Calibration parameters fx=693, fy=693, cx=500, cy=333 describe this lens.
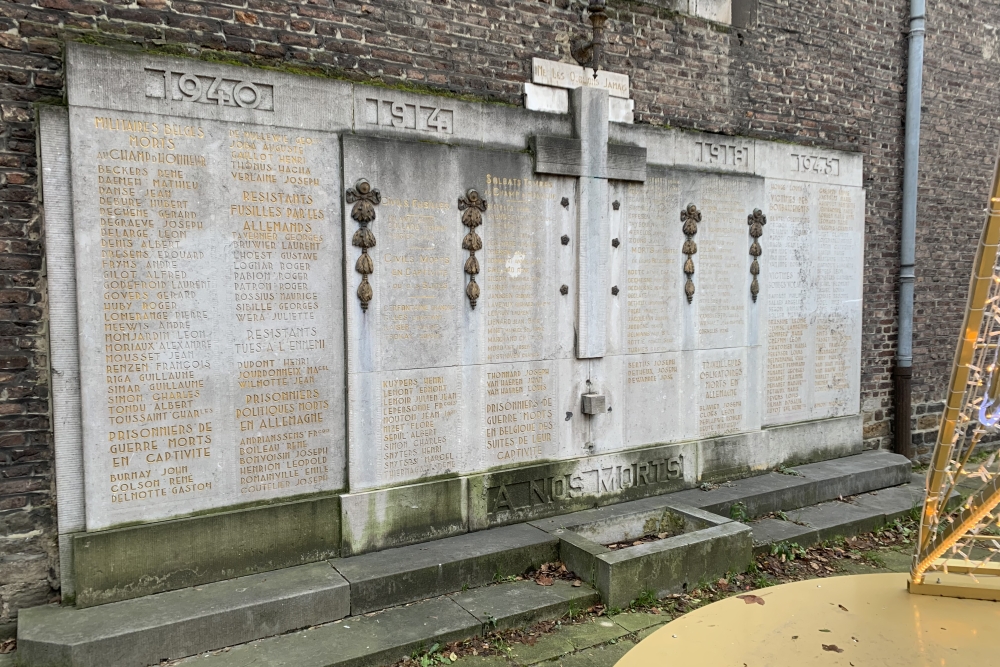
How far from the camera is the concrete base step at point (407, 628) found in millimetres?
4102

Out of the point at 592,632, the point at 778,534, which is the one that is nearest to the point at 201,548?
the point at 592,632

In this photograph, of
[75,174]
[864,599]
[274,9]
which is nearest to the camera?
[864,599]

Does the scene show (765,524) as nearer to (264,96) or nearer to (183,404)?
(183,404)

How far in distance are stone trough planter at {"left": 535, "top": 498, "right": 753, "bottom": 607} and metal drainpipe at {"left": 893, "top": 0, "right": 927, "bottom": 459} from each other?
180 inches

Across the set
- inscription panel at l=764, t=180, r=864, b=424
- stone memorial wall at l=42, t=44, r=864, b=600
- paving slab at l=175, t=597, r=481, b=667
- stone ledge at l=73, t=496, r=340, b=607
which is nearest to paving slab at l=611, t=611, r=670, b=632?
paving slab at l=175, t=597, r=481, b=667

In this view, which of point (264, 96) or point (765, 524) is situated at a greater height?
point (264, 96)

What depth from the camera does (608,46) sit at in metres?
6.60

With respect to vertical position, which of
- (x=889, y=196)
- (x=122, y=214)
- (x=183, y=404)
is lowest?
(x=183, y=404)

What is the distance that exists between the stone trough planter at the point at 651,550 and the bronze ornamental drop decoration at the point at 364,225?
7.94 feet

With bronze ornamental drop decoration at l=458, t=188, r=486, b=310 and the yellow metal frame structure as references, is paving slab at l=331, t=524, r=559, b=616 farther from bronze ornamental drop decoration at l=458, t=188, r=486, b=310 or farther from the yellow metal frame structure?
the yellow metal frame structure

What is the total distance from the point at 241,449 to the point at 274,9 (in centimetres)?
321

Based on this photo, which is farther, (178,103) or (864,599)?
(178,103)

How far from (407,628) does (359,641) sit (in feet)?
1.04

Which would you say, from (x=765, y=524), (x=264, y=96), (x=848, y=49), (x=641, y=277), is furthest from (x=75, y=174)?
(x=848, y=49)
